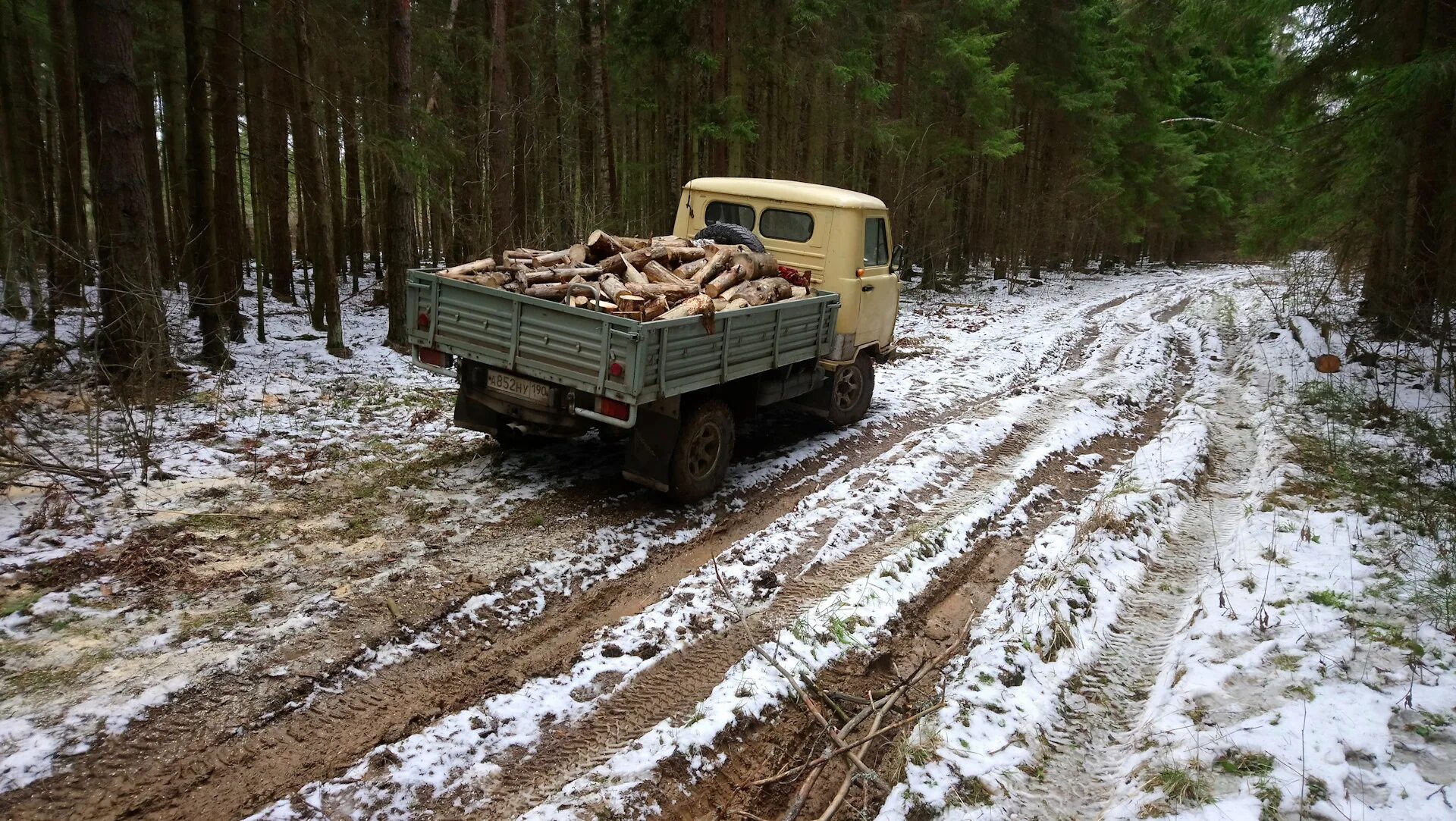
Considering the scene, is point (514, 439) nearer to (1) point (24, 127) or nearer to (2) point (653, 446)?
(2) point (653, 446)

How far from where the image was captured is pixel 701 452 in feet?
21.7

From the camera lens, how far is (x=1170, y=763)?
347cm

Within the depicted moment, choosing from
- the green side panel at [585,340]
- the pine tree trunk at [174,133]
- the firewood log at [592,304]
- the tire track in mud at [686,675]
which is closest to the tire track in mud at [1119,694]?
the tire track in mud at [686,675]

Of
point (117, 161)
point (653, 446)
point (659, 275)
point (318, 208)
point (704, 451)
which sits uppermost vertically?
point (117, 161)

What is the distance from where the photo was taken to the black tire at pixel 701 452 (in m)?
6.30

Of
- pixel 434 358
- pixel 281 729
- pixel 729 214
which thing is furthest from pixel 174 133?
pixel 281 729

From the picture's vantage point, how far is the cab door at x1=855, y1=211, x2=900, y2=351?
28.4ft

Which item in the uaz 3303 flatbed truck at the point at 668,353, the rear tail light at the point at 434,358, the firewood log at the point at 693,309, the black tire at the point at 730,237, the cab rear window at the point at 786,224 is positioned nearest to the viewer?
the uaz 3303 flatbed truck at the point at 668,353

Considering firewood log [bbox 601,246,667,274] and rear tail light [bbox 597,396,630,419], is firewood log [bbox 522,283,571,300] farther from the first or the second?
rear tail light [bbox 597,396,630,419]

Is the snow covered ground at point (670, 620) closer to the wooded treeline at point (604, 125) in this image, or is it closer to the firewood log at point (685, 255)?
the firewood log at point (685, 255)

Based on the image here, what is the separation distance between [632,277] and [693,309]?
831 millimetres

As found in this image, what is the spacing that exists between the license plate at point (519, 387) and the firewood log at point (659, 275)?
1.38 meters

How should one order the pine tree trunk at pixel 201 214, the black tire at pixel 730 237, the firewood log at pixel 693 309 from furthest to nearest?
the pine tree trunk at pixel 201 214
the black tire at pixel 730 237
the firewood log at pixel 693 309

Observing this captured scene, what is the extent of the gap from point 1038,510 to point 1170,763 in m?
3.59
